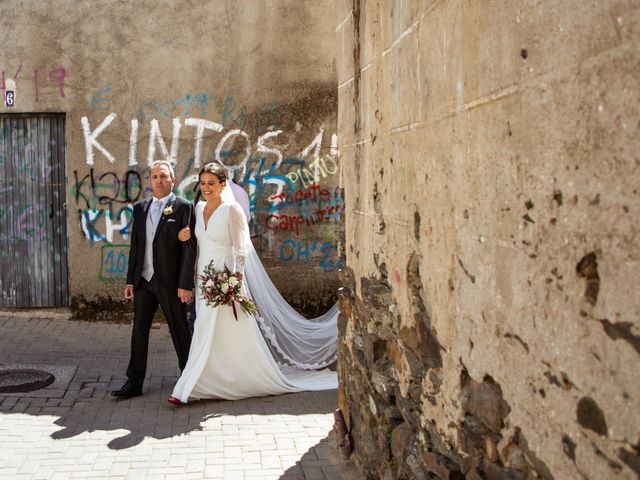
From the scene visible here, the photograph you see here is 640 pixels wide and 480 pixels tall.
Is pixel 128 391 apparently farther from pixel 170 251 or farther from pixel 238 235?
pixel 238 235

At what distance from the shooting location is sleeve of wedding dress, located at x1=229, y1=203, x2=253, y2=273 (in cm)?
654

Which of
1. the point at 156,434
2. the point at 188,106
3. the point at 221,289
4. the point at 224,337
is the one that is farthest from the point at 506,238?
the point at 188,106

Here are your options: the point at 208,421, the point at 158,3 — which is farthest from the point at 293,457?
the point at 158,3

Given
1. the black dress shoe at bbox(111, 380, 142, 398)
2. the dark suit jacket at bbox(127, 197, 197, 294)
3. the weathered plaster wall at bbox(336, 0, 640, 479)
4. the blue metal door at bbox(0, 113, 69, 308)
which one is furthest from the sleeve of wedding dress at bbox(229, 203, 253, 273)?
the blue metal door at bbox(0, 113, 69, 308)

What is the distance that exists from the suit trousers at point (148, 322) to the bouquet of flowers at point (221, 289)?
1.18 ft

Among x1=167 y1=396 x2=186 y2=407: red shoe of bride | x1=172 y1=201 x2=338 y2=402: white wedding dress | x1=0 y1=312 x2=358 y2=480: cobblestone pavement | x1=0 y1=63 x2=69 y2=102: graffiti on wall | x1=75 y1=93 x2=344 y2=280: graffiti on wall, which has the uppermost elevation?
x1=0 y1=63 x2=69 y2=102: graffiti on wall

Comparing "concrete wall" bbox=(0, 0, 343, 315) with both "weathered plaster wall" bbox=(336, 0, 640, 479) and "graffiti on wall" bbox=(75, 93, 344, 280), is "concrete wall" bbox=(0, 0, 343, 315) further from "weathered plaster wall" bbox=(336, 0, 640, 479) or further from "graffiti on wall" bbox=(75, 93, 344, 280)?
"weathered plaster wall" bbox=(336, 0, 640, 479)

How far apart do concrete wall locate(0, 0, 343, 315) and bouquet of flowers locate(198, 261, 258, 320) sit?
3.16m

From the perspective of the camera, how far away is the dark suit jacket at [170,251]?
21.9 ft

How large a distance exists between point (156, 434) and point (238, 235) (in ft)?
5.85

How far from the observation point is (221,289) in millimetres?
6426

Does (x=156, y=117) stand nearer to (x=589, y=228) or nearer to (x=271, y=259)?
(x=271, y=259)

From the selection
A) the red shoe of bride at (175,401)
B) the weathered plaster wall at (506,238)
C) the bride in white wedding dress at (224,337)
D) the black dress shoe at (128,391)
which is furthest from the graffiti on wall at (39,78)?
the weathered plaster wall at (506,238)

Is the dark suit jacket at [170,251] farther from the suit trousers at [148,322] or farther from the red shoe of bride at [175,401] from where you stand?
the red shoe of bride at [175,401]
